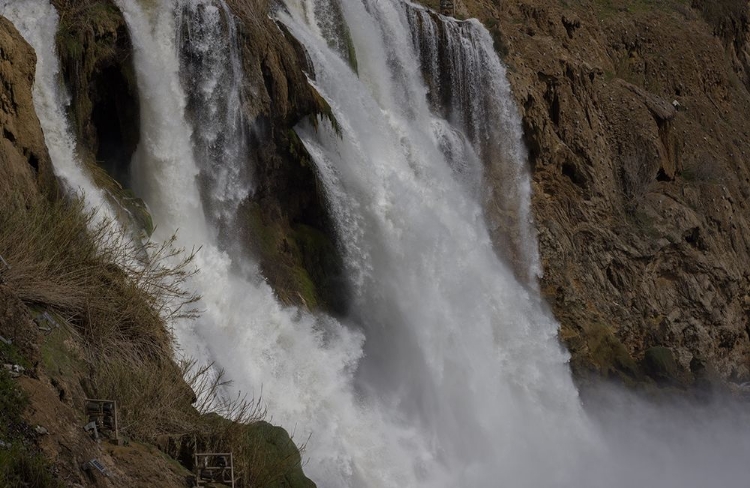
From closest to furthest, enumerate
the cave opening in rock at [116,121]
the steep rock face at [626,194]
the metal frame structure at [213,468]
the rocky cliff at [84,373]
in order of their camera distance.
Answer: the rocky cliff at [84,373]
the metal frame structure at [213,468]
the cave opening in rock at [116,121]
the steep rock face at [626,194]

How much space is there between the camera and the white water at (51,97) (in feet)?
51.3

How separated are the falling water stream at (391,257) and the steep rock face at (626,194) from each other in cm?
143

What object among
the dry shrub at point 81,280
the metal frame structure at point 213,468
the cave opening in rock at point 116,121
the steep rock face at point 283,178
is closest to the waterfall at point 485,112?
the steep rock face at point 283,178

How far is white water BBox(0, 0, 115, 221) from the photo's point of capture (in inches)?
Result: 616

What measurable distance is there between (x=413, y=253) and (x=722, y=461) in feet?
40.3

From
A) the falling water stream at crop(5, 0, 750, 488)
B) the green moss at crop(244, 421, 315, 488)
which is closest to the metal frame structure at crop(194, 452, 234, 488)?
the green moss at crop(244, 421, 315, 488)

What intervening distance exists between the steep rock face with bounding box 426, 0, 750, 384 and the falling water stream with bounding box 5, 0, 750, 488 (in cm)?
143

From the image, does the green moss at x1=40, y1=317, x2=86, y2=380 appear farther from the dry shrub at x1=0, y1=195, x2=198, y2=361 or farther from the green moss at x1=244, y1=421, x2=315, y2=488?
the green moss at x1=244, y1=421, x2=315, y2=488

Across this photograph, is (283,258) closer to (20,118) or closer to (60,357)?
(20,118)

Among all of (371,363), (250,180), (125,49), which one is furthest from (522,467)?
(125,49)

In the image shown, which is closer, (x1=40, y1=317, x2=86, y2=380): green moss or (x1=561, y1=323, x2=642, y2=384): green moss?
(x1=40, y1=317, x2=86, y2=380): green moss

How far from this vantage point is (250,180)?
19641 millimetres

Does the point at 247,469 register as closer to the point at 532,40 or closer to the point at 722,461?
the point at 722,461

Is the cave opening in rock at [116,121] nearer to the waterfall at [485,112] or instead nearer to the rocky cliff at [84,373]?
the rocky cliff at [84,373]
